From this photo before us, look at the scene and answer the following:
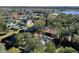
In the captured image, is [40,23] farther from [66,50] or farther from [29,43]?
[66,50]

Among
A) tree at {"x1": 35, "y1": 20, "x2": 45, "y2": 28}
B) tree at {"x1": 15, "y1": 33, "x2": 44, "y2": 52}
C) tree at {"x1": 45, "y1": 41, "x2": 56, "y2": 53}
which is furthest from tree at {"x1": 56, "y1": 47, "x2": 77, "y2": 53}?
tree at {"x1": 35, "y1": 20, "x2": 45, "y2": 28}

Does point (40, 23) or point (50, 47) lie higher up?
point (40, 23)

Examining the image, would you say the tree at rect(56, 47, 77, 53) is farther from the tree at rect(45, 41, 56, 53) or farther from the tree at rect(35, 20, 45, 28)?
the tree at rect(35, 20, 45, 28)

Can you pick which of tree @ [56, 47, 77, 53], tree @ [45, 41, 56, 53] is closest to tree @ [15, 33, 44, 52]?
tree @ [45, 41, 56, 53]

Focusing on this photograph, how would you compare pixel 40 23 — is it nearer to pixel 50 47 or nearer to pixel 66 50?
pixel 50 47

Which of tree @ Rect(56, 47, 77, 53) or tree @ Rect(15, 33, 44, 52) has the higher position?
tree @ Rect(15, 33, 44, 52)

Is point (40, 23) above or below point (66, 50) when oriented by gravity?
above

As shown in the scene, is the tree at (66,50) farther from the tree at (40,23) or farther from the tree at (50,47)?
the tree at (40,23)

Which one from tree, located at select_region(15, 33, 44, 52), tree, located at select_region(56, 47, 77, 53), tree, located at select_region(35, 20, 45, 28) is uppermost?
tree, located at select_region(35, 20, 45, 28)

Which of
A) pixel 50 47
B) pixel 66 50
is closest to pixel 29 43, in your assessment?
pixel 50 47

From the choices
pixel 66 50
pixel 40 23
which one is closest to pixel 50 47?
pixel 66 50
